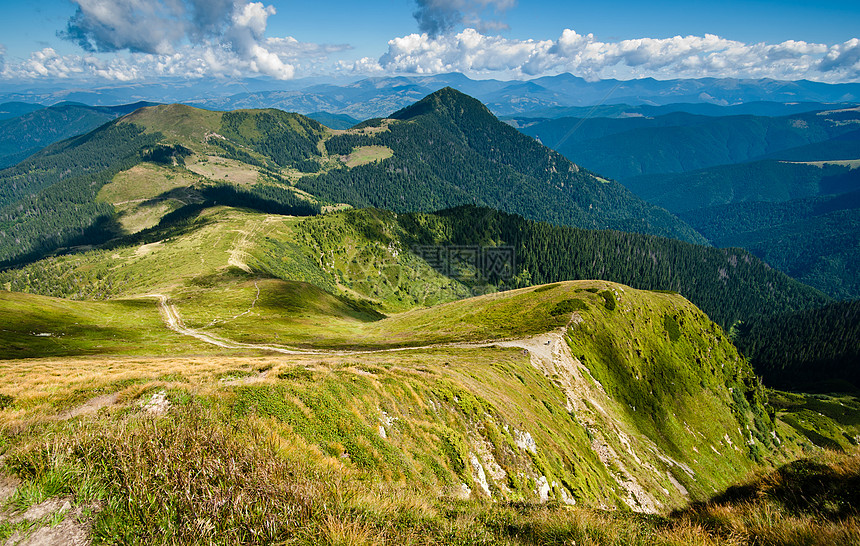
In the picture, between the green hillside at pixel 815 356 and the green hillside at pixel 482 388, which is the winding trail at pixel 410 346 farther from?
the green hillside at pixel 815 356

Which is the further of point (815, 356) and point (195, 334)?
point (815, 356)

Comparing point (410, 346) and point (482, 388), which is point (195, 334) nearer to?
point (410, 346)

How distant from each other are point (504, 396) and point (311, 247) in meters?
181

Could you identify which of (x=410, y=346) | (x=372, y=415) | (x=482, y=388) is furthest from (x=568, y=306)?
(x=372, y=415)

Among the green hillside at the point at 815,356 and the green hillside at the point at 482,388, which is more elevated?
the green hillside at the point at 482,388

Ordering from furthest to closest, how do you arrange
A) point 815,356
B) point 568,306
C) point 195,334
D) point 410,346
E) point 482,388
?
point 815,356, point 568,306, point 195,334, point 410,346, point 482,388

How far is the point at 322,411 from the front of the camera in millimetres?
15984

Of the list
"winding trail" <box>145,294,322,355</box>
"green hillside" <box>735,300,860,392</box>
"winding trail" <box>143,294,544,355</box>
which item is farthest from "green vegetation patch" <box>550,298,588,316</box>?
"green hillside" <box>735,300,860,392</box>

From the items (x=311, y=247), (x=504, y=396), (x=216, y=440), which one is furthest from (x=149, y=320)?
(x=311, y=247)

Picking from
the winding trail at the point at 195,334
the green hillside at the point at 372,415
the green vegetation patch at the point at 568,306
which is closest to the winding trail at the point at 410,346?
the winding trail at the point at 195,334

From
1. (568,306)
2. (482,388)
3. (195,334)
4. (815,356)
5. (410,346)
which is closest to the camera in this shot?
(482,388)

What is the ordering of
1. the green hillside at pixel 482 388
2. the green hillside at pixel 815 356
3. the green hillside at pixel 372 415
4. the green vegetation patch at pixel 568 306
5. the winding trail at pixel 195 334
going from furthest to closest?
the green hillside at pixel 815 356, the green vegetation patch at pixel 568 306, the winding trail at pixel 195 334, the green hillside at pixel 482 388, the green hillside at pixel 372 415

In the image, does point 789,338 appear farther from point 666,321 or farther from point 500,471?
point 500,471

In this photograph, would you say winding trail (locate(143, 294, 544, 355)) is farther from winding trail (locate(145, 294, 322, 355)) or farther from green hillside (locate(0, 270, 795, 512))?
green hillside (locate(0, 270, 795, 512))
